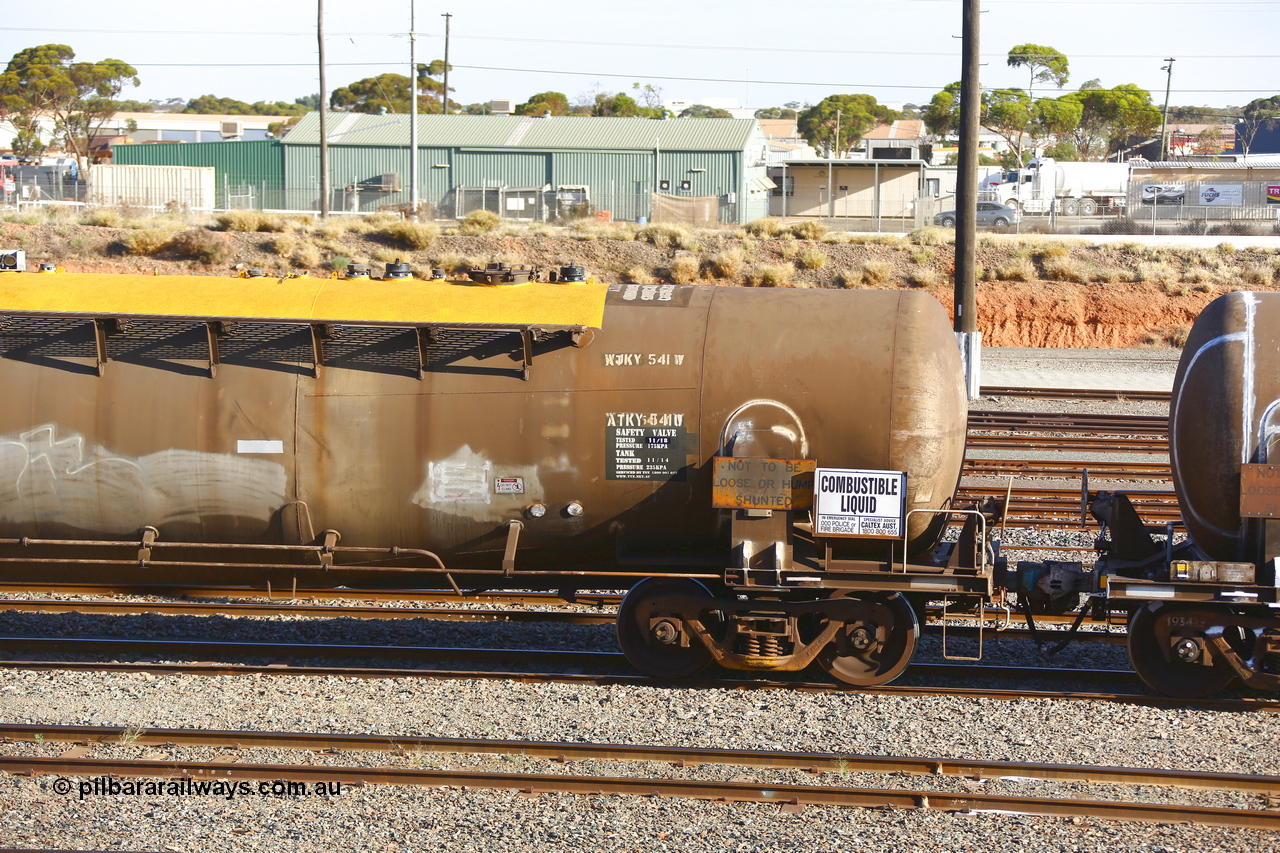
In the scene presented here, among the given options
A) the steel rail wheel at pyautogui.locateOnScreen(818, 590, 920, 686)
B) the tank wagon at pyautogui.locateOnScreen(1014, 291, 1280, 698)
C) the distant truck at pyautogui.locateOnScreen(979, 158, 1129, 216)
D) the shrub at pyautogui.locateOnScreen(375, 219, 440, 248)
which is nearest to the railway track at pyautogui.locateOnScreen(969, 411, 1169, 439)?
the tank wagon at pyautogui.locateOnScreen(1014, 291, 1280, 698)

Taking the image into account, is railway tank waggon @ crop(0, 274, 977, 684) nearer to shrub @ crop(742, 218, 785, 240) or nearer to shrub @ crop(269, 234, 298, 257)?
shrub @ crop(269, 234, 298, 257)

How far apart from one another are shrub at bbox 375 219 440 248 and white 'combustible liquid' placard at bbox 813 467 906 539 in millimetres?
33093

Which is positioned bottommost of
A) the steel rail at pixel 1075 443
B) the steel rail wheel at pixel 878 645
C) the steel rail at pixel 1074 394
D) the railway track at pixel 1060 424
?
the steel rail wheel at pixel 878 645

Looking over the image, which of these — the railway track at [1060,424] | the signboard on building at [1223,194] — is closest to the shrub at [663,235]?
the railway track at [1060,424]

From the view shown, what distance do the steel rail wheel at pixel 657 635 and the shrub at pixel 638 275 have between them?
27763mm

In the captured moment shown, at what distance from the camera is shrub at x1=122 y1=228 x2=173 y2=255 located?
37594 millimetres

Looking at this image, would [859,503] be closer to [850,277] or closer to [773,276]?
[773,276]

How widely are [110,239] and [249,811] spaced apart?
120ft

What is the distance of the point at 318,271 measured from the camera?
3719 cm

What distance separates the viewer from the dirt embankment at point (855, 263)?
35.4 meters

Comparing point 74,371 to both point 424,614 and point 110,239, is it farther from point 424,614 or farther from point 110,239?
point 110,239

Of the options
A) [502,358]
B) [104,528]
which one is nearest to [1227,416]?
[502,358]

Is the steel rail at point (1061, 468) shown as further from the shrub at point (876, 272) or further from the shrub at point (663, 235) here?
the shrub at point (663, 235)

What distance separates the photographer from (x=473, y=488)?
9.39m
